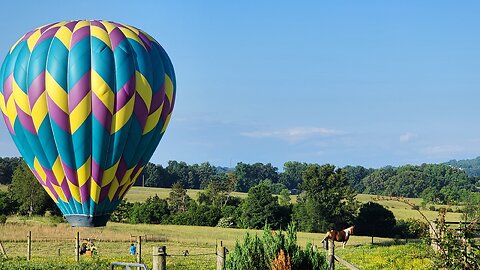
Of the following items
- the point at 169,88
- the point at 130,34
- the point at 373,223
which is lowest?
the point at 373,223

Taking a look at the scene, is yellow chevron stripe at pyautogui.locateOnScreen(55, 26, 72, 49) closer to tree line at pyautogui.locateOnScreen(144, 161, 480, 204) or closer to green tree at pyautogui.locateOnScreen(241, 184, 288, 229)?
green tree at pyautogui.locateOnScreen(241, 184, 288, 229)

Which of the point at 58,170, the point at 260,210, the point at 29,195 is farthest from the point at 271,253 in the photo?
the point at 29,195

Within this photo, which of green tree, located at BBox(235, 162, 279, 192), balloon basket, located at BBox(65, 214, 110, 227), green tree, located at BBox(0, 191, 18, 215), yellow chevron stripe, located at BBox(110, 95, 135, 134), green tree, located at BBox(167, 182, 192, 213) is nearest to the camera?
yellow chevron stripe, located at BBox(110, 95, 135, 134)

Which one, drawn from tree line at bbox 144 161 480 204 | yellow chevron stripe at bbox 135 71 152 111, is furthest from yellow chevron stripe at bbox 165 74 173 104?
tree line at bbox 144 161 480 204

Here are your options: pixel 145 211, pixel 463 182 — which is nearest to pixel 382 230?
pixel 145 211

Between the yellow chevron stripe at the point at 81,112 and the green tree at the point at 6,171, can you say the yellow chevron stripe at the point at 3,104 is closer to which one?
the yellow chevron stripe at the point at 81,112

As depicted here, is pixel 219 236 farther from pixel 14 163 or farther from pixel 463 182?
pixel 463 182

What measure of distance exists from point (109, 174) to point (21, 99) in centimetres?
450

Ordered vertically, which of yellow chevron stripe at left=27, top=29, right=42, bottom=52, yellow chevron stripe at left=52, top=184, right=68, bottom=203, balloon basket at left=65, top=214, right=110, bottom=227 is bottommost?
balloon basket at left=65, top=214, right=110, bottom=227

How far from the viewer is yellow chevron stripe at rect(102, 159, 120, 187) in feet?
95.5

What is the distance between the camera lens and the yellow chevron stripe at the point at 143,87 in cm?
2855

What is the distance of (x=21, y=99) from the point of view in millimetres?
28453

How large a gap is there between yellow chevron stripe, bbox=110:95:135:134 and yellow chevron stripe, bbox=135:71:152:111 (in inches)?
17.5

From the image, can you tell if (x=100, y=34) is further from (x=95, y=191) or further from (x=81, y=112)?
(x=95, y=191)
